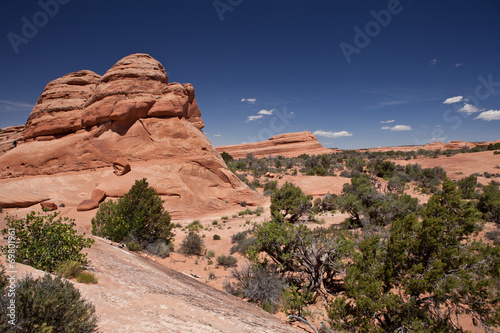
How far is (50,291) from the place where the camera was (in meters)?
2.46

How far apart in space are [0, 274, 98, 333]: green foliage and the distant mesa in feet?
42.2

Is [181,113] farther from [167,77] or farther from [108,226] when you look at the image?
[108,226]

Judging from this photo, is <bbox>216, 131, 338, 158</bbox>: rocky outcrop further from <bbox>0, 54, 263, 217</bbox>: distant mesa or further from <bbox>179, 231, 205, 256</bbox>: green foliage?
<bbox>179, 231, 205, 256</bbox>: green foliage

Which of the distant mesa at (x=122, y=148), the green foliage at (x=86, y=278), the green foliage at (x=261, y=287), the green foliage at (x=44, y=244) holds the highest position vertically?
the distant mesa at (x=122, y=148)

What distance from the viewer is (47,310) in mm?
2232

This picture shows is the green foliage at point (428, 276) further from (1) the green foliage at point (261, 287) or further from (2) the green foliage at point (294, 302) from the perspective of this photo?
(1) the green foliage at point (261, 287)

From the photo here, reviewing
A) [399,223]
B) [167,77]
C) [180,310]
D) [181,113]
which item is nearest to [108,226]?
[180,310]

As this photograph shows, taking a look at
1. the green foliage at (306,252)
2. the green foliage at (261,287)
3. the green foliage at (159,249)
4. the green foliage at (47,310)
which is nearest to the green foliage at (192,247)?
the green foliage at (159,249)

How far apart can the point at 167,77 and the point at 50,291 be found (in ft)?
70.4

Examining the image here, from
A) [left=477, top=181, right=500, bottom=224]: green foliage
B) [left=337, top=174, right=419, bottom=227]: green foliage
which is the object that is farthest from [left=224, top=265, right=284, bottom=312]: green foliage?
[left=477, top=181, right=500, bottom=224]: green foliage

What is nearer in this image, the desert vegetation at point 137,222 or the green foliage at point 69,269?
the green foliage at point 69,269

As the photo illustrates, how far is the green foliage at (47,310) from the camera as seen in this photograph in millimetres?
2072

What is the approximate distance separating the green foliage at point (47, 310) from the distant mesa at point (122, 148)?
12.9m

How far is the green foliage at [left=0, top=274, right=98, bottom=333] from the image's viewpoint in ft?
6.80
